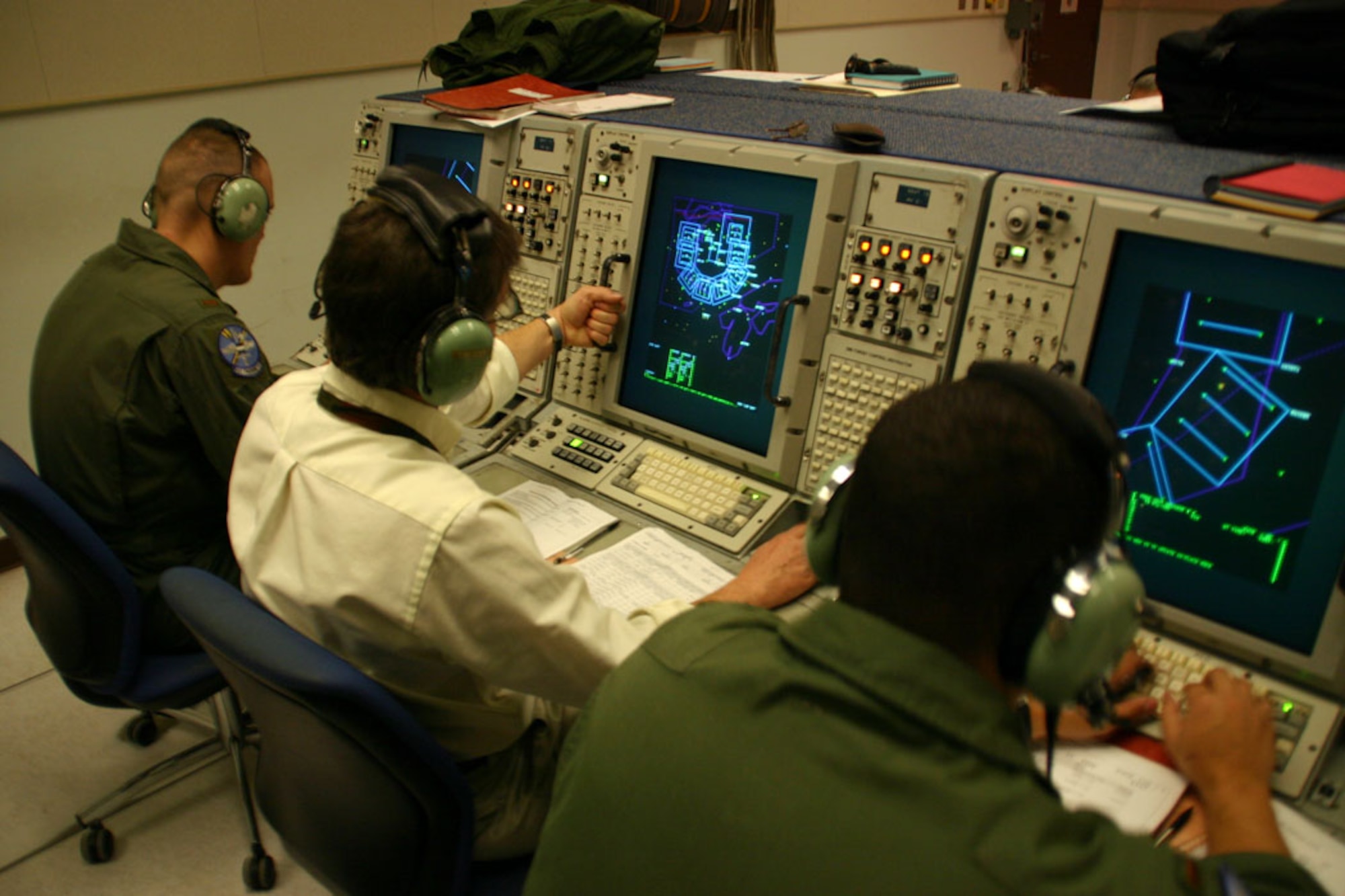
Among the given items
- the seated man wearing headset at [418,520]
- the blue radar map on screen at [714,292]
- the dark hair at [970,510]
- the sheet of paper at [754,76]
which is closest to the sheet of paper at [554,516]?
the blue radar map on screen at [714,292]

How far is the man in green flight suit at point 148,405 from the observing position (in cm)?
178

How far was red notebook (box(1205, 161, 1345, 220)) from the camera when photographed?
4.07ft

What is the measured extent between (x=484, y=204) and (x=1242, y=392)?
102 cm

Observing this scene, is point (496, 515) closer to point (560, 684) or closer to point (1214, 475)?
point (560, 684)

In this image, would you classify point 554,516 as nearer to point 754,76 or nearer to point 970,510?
point 970,510

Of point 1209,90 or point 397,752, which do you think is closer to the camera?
point 397,752

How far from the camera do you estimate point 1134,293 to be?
1.37 meters

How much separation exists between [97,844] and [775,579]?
1544mm

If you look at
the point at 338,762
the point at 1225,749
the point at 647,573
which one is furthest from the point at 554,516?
the point at 1225,749

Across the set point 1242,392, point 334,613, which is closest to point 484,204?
point 334,613

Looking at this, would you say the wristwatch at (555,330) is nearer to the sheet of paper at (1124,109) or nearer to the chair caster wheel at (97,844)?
the sheet of paper at (1124,109)

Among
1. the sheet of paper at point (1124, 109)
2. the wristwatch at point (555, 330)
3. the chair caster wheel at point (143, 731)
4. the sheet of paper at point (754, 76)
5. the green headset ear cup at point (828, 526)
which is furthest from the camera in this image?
the sheet of paper at point (754, 76)

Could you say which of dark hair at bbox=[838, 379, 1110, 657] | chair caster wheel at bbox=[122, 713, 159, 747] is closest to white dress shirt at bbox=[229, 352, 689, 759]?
dark hair at bbox=[838, 379, 1110, 657]

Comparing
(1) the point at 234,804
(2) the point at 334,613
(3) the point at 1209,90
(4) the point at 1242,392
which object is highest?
(3) the point at 1209,90
